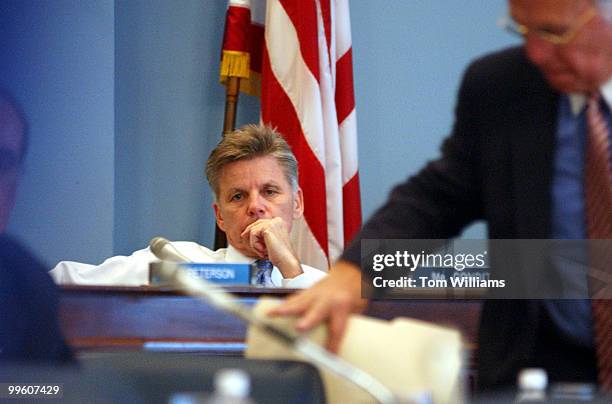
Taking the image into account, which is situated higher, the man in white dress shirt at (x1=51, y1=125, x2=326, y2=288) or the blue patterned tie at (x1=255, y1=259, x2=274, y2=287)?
the man in white dress shirt at (x1=51, y1=125, x2=326, y2=288)

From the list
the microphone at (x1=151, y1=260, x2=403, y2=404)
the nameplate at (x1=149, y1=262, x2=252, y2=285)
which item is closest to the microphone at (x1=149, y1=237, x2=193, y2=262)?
→ the nameplate at (x1=149, y1=262, x2=252, y2=285)

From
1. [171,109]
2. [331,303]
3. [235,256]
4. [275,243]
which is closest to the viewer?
[331,303]

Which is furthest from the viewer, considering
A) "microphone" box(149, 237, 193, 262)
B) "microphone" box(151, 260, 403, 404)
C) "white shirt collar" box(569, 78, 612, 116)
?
"microphone" box(149, 237, 193, 262)

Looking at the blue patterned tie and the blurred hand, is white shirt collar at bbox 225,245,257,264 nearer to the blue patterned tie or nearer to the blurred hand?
the blue patterned tie

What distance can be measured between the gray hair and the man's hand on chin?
5.6 inches

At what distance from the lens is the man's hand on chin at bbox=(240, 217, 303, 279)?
261cm

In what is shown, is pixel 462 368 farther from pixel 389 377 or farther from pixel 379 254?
pixel 379 254

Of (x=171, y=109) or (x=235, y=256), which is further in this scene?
(x=171, y=109)

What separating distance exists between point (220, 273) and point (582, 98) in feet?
2.69

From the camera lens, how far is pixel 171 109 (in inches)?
137

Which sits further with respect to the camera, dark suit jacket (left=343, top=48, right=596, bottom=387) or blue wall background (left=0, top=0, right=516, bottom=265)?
blue wall background (left=0, top=0, right=516, bottom=265)

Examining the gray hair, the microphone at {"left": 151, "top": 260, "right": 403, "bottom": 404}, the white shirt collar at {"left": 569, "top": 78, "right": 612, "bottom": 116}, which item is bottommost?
the microphone at {"left": 151, "top": 260, "right": 403, "bottom": 404}

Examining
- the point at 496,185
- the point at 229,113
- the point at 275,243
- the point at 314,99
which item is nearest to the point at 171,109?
the point at 229,113

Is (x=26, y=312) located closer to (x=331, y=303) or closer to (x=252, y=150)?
Answer: (x=331, y=303)
